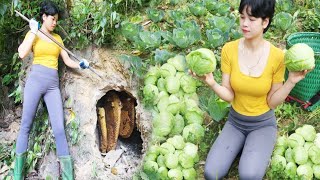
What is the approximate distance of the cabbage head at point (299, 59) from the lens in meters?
2.83

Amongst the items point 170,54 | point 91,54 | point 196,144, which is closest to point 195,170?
point 196,144

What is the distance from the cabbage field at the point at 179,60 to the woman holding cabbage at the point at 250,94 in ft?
0.56

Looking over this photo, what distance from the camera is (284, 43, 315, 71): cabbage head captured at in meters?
2.83

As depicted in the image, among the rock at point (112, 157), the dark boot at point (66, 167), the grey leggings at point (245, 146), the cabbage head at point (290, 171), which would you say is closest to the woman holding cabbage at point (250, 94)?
the grey leggings at point (245, 146)

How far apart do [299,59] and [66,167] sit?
2205mm

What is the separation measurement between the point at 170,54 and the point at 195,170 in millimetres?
1088

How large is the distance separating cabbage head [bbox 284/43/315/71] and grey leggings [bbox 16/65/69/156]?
6.79 feet

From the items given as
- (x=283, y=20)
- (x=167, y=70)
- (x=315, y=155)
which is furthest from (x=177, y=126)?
(x=283, y=20)

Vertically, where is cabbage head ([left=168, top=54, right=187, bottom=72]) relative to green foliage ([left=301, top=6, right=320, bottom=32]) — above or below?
below

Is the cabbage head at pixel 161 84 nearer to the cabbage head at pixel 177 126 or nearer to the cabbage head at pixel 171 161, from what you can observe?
the cabbage head at pixel 177 126

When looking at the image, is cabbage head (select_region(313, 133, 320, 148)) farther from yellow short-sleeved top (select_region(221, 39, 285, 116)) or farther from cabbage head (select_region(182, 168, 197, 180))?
cabbage head (select_region(182, 168, 197, 180))

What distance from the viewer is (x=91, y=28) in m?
4.33

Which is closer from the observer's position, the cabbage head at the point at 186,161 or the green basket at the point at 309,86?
the cabbage head at the point at 186,161

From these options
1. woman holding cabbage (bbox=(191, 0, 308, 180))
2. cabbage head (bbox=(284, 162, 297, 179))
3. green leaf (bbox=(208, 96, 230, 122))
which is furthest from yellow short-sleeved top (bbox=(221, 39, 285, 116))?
cabbage head (bbox=(284, 162, 297, 179))
